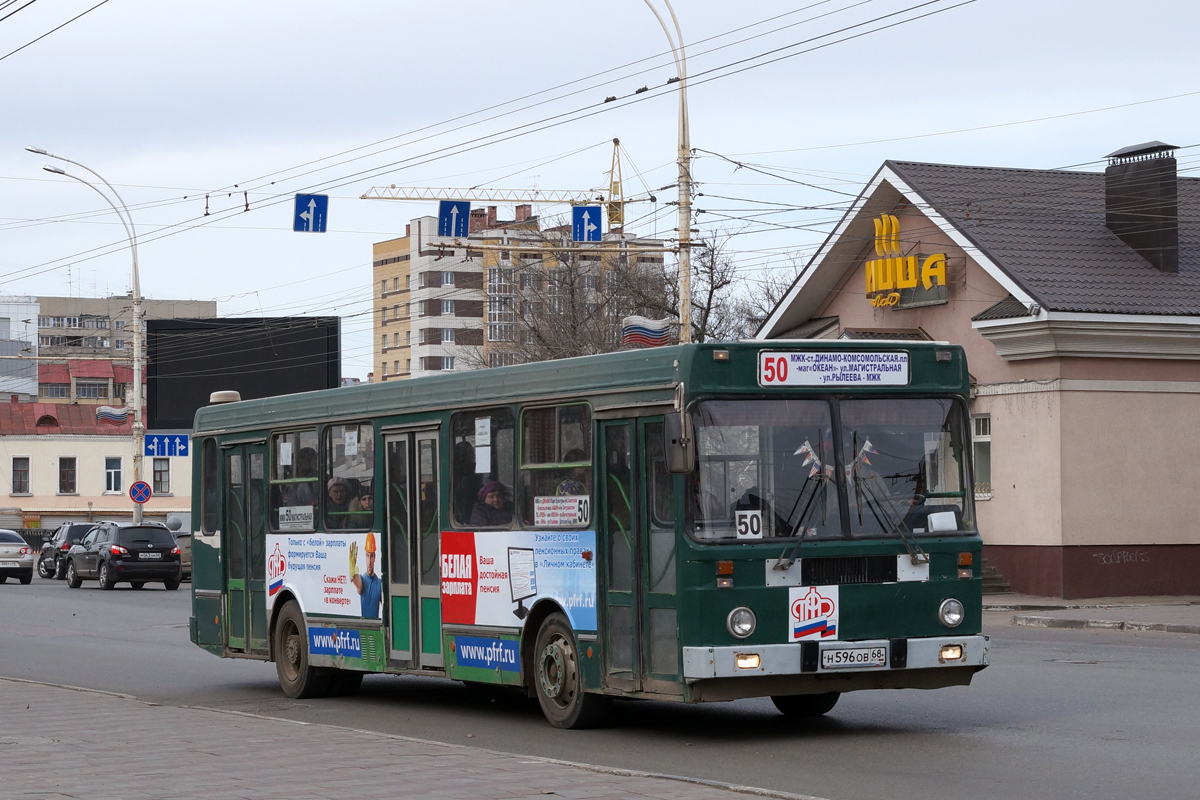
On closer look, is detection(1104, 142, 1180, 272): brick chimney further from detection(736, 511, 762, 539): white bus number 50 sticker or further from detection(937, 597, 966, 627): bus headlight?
detection(736, 511, 762, 539): white bus number 50 sticker

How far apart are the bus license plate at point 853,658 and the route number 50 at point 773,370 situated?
1.76 metres

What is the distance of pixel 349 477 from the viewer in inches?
583

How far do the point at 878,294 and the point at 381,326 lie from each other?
10689cm

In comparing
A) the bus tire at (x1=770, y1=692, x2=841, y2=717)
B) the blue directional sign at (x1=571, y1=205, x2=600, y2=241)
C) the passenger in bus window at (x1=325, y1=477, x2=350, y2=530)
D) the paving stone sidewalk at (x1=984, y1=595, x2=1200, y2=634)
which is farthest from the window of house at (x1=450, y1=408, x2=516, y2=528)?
the blue directional sign at (x1=571, y1=205, x2=600, y2=241)

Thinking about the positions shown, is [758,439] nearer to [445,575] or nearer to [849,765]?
[849,765]

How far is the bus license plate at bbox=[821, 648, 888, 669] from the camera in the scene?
1100 cm

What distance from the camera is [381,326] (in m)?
138

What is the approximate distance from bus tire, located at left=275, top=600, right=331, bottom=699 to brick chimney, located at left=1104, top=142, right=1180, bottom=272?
1999cm

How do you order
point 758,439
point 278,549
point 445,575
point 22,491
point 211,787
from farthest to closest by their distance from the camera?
point 22,491, point 278,549, point 445,575, point 758,439, point 211,787

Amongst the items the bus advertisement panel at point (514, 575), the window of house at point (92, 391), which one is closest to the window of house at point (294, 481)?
the bus advertisement panel at point (514, 575)

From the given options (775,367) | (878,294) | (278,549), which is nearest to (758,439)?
(775,367)

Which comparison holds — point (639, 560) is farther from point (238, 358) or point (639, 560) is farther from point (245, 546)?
point (238, 358)

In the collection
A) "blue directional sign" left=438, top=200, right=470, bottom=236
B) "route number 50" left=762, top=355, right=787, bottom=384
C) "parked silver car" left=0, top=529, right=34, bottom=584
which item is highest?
"blue directional sign" left=438, top=200, right=470, bottom=236

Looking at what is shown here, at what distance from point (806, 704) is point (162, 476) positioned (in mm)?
75814
